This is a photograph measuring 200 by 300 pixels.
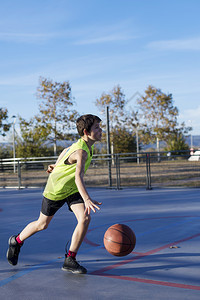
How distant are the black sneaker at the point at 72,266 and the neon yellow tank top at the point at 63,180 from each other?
674 millimetres

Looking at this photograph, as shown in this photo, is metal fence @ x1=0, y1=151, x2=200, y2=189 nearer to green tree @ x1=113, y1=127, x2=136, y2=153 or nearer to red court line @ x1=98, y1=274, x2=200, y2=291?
red court line @ x1=98, y1=274, x2=200, y2=291

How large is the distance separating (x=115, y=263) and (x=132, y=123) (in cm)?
3853

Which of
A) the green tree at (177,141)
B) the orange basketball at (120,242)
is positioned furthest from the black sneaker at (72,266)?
the green tree at (177,141)

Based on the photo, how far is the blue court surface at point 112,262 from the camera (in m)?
3.65

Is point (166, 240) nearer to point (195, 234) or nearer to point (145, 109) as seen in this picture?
point (195, 234)

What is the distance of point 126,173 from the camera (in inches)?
619

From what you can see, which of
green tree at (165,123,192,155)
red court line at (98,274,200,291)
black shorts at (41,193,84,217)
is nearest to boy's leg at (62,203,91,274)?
black shorts at (41,193,84,217)

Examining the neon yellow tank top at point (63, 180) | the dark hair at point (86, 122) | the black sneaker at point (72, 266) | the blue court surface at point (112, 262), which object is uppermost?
the dark hair at point (86, 122)

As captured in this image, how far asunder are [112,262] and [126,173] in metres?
11.1

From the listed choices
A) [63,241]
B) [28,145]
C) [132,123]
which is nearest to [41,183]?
[63,241]

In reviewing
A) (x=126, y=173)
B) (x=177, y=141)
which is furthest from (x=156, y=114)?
(x=126, y=173)

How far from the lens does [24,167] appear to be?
58.3ft

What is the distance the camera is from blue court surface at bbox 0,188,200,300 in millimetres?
3652

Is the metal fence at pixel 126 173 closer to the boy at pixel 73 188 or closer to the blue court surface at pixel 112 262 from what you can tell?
the blue court surface at pixel 112 262
